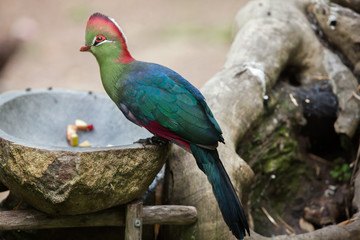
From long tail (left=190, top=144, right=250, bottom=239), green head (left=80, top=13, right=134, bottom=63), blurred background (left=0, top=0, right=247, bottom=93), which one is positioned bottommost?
blurred background (left=0, top=0, right=247, bottom=93)

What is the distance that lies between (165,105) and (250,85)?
134 centimetres

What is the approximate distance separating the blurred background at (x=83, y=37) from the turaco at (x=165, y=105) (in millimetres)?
4128

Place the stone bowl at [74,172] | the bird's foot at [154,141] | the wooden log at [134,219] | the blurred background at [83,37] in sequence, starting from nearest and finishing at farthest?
the stone bowl at [74,172], the bird's foot at [154,141], the wooden log at [134,219], the blurred background at [83,37]

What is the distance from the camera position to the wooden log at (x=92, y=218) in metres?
2.46

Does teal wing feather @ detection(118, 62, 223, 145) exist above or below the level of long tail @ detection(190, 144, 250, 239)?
above

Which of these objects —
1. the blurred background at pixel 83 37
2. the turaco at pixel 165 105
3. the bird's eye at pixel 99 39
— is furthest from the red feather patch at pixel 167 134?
the blurred background at pixel 83 37

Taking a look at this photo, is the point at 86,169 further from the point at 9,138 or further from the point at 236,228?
the point at 236,228

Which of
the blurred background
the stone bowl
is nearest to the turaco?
the stone bowl

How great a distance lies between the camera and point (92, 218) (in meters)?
2.54

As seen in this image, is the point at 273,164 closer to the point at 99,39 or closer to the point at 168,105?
the point at 168,105

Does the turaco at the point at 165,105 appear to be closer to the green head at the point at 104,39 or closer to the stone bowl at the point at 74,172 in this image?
the green head at the point at 104,39

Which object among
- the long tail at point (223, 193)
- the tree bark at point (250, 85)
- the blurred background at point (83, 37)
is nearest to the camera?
the long tail at point (223, 193)

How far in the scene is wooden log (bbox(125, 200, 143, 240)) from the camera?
254cm

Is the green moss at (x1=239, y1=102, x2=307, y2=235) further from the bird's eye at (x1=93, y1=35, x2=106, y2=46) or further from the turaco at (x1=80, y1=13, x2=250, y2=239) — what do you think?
the bird's eye at (x1=93, y1=35, x2=106, y2=46)
